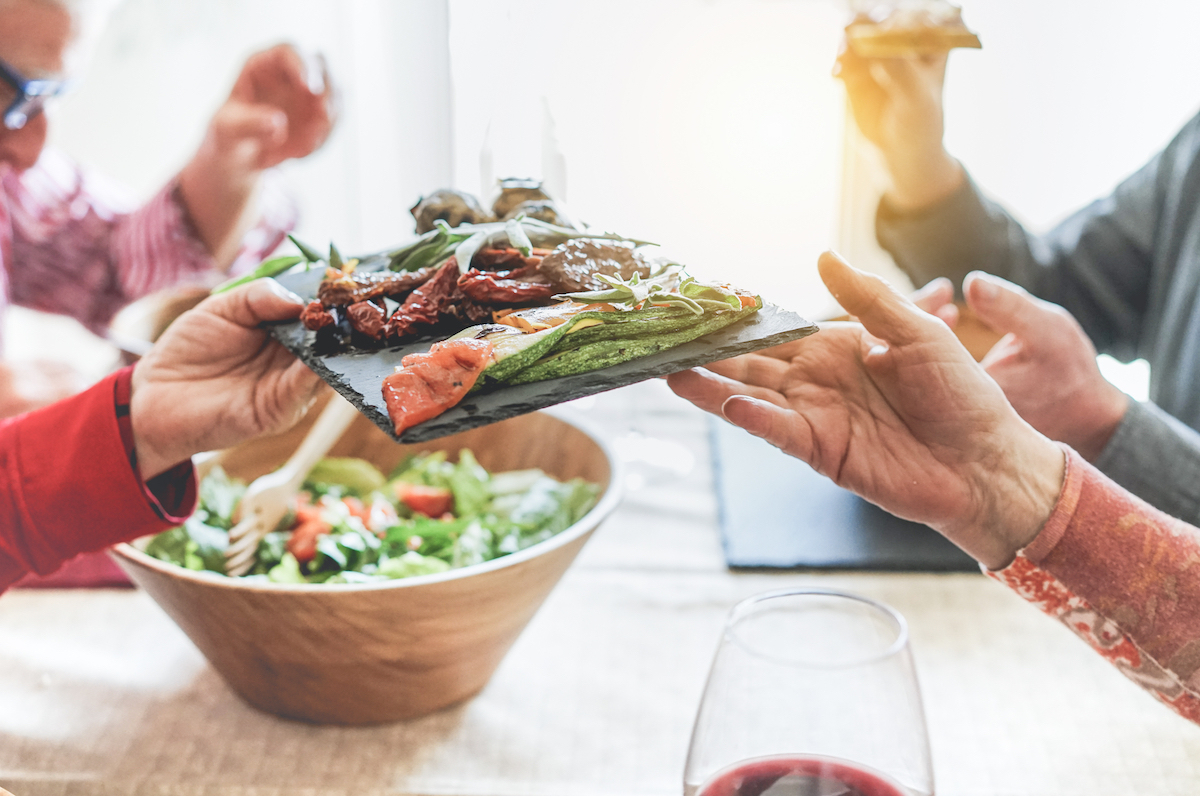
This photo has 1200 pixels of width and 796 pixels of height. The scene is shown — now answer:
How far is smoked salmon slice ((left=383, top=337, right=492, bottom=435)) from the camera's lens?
529mm

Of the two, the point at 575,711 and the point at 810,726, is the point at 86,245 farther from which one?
the point at 810,726

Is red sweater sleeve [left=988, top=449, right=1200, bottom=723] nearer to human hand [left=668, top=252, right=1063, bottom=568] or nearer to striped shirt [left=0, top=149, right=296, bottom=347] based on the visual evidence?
human hand [left=668, top=252, right=1063, bottom=568]

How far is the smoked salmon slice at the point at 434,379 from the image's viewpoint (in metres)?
0.53

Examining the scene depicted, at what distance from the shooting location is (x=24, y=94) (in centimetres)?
135

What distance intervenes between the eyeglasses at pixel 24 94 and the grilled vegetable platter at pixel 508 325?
0.92 metres

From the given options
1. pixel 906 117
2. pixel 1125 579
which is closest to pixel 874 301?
pixel 1125 579

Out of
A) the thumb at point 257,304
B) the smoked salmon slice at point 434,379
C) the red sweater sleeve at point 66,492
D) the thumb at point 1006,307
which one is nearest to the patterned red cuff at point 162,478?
the red sweater sleeve at point 66,492

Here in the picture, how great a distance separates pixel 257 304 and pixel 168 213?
45.0 inches

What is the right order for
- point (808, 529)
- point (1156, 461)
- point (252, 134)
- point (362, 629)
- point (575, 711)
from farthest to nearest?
point (252, 134), point (808, 529), point (1156, 461), point (575, 711), point (362, 629)

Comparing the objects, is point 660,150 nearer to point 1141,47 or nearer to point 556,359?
point 1141,47

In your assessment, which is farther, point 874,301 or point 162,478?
point 162,478

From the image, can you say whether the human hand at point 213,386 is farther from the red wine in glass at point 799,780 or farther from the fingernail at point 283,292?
the red wine in glass at point 799,780

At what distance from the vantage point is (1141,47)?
2.38m

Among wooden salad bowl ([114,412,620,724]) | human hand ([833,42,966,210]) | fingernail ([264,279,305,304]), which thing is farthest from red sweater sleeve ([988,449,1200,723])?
human hand ([833,42,966,210])
